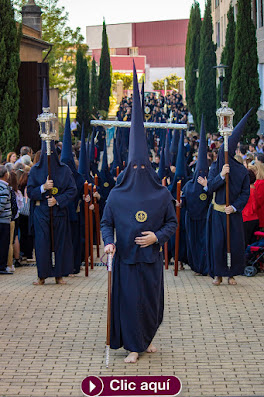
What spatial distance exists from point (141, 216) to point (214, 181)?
12.0 feet

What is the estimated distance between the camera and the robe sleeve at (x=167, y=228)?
7145 mm

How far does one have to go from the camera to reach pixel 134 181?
714 cm

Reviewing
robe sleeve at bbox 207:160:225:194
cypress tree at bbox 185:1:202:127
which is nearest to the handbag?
robe sleeve at bbox 207:160:225:194

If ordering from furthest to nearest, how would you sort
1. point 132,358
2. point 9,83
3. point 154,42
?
point 154,42, point 9,83, point 132,358

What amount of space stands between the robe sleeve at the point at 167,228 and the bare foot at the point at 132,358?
3.32ft

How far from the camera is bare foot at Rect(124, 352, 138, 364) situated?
7.02m

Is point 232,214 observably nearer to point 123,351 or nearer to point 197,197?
point 197,197

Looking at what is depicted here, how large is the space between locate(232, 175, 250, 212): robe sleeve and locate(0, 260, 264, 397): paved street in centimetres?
107

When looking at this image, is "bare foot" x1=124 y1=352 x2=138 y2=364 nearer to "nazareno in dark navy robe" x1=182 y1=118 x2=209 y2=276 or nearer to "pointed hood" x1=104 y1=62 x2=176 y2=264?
"pointed hood" x1=104 y1=62 x2=176 y2=264

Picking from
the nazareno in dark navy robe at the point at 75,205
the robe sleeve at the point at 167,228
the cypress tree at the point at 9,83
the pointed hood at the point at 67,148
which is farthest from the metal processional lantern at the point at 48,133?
the cypress tree at the point at 9,83

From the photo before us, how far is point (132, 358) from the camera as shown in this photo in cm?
704

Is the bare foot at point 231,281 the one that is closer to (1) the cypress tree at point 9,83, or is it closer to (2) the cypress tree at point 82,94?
(1) the cypress tree at point 9,83

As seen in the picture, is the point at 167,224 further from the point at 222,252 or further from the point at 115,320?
the point at 222,252

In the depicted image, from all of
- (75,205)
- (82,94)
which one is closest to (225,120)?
(75,205)
